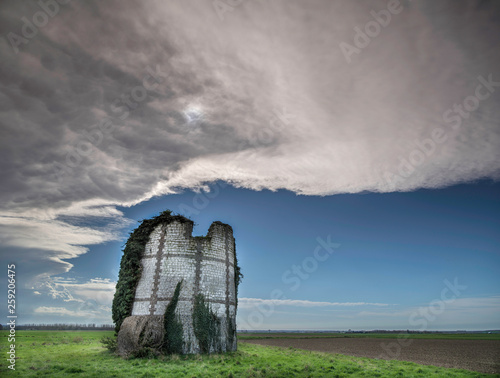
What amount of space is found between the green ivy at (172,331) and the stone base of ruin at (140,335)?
41 centimetres

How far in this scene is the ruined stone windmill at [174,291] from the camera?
804 inches

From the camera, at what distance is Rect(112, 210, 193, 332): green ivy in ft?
74.0

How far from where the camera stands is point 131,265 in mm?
23406

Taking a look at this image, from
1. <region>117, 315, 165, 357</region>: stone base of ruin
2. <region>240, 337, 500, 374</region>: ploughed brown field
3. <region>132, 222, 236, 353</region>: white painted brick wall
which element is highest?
<region>132, 222, 236, 353</region>: white painted brick wall

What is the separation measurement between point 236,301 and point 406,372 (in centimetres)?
1381

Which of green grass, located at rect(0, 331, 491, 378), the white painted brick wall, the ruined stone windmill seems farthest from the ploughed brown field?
the white painted brick wall

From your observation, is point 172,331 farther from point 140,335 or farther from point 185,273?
point 185,273

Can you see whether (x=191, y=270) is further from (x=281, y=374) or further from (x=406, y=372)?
(x=406, y=372)

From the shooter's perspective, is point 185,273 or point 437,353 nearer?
point 185,273

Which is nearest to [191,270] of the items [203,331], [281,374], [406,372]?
[203,331]

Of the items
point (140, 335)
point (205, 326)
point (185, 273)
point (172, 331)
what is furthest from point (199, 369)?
point (185, 273)

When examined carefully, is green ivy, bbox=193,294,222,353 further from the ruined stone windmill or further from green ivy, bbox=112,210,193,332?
green ivy, bbox=112,210,193,332

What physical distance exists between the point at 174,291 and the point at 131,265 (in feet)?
15.1

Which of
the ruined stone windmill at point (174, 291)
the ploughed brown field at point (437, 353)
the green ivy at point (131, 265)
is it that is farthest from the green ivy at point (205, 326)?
the ploughed brown field at point (437, 353)
